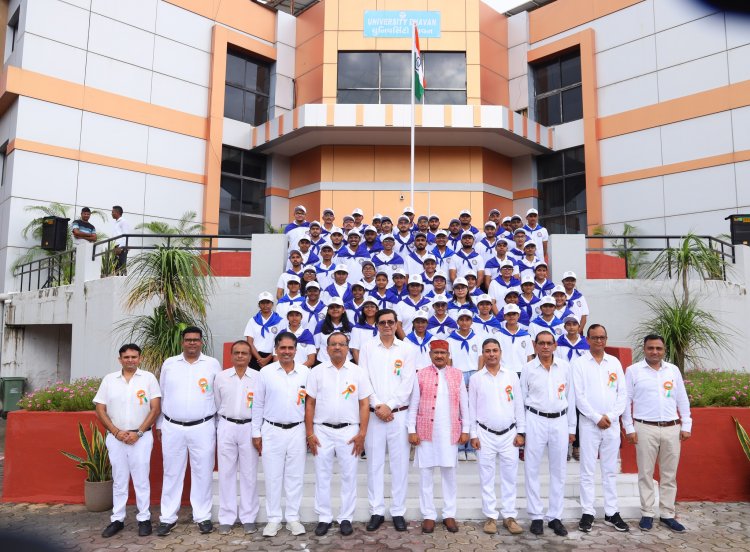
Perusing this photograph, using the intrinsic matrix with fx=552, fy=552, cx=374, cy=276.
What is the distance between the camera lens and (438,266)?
973 centimetres

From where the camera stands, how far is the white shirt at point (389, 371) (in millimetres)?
6027

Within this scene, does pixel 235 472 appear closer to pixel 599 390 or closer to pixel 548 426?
pixel 548 426

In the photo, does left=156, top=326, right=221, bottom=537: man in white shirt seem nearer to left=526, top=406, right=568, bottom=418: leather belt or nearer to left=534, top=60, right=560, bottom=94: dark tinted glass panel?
left=526, top=406, right=568, bottom=418: leather belt

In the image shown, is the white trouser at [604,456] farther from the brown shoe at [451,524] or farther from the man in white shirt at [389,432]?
the man in white shirt at [389,432]

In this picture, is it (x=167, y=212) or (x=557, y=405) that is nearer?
A: (x=557, y=405)

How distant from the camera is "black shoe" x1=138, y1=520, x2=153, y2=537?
571cm

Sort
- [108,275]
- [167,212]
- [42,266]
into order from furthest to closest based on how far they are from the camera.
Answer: [167,212], [42,266], [108,275]

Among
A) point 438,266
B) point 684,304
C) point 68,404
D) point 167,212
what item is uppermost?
point 167,212

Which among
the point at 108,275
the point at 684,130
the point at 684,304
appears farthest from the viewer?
the point at 684,130

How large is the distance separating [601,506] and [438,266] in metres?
4.65

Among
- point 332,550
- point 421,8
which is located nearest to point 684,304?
point 332,550

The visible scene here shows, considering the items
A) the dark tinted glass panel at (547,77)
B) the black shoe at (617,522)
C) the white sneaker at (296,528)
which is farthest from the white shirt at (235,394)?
the dark tinted glass panel at (547,77)

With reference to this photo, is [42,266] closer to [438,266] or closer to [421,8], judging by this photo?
[438,266]

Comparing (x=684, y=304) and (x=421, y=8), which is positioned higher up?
(x=421, y=8)
